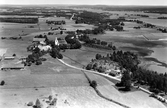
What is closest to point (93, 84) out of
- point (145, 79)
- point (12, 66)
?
point (145, 79)

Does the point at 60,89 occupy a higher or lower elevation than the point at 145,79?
lower

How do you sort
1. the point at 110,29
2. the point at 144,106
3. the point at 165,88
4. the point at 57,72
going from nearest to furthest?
the point at 144,106
the point at 165,88
the point at 57,72
the point at 110,29

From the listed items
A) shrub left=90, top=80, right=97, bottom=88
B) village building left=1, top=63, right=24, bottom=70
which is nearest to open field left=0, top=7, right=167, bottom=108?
shrub left=90, top=80, right=97, bottom=88

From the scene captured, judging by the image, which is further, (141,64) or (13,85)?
(141,64)

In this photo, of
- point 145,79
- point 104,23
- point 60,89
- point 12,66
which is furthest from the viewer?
point 104,23

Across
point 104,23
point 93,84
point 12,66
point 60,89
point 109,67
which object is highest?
point 104,23

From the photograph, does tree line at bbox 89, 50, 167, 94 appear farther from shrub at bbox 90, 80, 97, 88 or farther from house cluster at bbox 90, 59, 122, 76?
shrub at bbox 90, 80, 97, 88

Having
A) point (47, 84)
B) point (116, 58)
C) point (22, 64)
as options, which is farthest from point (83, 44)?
point (47, 84)

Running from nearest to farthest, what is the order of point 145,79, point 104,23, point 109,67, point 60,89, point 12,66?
point 60,89
point 145,79
point 12,66
point 109,67
point 104,23

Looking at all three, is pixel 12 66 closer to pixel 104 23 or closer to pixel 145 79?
pixel 145 79

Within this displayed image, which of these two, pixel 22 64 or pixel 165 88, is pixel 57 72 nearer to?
pixel 22 64

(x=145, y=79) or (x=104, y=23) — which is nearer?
(x=145, y=79)
